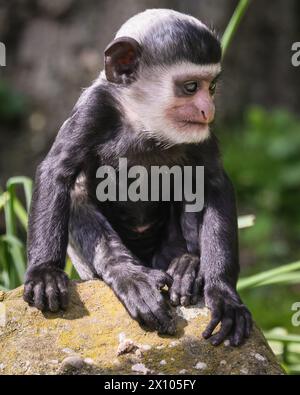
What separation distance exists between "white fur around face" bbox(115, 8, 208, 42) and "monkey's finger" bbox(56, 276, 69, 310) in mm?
1604

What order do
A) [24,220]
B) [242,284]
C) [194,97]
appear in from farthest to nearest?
[24,220] < [242,284] < [194,97]

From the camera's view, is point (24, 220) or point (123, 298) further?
point (24, 220)

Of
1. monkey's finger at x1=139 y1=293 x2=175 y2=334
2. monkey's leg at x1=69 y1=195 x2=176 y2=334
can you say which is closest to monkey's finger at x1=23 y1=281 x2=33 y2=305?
monkey's leg at x1=69 y1=195 x2=176 y2=334

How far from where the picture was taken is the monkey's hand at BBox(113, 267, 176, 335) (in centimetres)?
463

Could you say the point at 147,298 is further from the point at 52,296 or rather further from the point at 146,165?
Result: the point at 146,165

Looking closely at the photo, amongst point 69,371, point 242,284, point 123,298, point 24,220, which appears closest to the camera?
point 69,371

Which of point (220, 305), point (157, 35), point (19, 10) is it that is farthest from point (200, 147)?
point (19, 10)

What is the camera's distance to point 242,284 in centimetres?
625

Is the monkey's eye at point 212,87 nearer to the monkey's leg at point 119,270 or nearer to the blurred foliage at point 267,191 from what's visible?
the monkey's leg at point 119,270

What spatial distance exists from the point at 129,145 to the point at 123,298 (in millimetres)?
1118

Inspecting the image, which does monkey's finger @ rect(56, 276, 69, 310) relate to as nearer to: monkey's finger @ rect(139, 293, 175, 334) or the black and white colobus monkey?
the black and white colobus monkey

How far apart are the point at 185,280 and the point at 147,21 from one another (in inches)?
65.3
